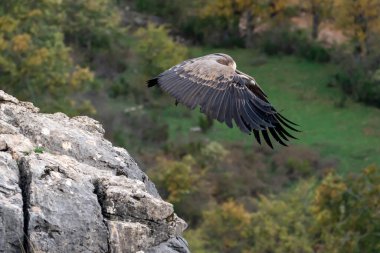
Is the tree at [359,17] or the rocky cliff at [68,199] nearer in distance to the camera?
the rocky cliff at [68,199]

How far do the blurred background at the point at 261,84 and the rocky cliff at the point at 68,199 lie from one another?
2220 cm

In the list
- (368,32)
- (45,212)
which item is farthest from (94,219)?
(368,32)

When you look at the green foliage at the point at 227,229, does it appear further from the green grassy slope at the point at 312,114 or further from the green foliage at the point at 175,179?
the green grassy slope at the point at 312,114

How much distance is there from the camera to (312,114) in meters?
48.5

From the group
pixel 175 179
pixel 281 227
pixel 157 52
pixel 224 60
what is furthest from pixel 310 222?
pixel 224 60

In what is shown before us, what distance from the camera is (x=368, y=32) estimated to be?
5447 cm

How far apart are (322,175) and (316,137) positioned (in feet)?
13.3

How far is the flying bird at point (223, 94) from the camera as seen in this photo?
12367mm

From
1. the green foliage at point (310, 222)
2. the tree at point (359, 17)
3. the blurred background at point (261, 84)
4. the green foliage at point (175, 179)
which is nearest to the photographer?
the green foliage at point (310, 222)

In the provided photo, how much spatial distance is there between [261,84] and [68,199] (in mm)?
42203

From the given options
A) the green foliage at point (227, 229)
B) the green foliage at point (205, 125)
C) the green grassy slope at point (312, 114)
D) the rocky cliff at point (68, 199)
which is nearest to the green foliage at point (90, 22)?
the green grassy slope at point (312, 114)

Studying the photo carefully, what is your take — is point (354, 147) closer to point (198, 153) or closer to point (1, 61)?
point (198, 153)

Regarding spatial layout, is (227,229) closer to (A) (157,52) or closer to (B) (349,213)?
(B) (349,213)

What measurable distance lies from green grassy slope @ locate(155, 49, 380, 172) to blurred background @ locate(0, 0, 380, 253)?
0.27 ft
